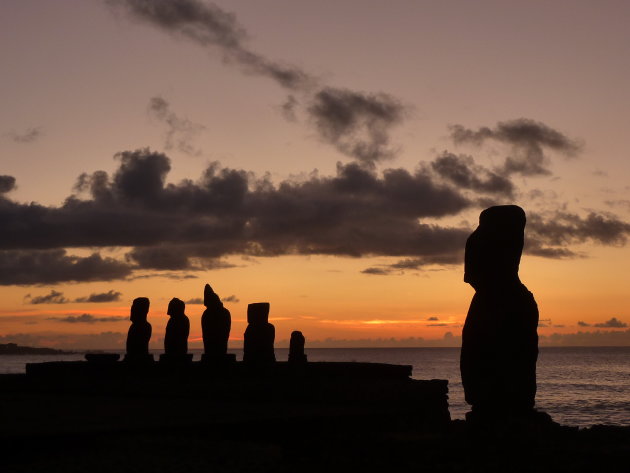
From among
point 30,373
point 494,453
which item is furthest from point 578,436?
point 30,373

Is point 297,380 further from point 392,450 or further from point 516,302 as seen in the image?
point 392,450

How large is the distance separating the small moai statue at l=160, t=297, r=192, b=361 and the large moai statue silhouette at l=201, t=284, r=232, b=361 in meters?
1.14

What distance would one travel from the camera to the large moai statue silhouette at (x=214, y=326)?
2286 centimetres

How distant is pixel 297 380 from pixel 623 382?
8105 cm

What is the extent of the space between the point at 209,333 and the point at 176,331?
5.32ft

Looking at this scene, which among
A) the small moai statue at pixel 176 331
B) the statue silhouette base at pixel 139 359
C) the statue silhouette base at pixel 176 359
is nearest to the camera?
the statue silhouette base at pixel 176 359

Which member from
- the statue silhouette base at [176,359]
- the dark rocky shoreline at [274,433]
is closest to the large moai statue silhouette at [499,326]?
the dark rocky shoreline at [274,433]

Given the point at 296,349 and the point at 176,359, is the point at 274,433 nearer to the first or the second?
the point at 176,359

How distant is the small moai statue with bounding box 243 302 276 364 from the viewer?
22.5 m

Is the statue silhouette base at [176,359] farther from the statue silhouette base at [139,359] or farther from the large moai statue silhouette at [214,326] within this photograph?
the large moai statue silhouette at [214,326]

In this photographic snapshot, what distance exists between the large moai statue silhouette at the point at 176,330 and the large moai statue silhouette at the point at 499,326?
45.7ft

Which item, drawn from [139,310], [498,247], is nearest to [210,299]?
[139,310]

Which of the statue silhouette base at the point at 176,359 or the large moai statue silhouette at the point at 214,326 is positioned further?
the statue silhouette base at the point at 176,359

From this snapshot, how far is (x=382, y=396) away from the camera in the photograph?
14.8m
